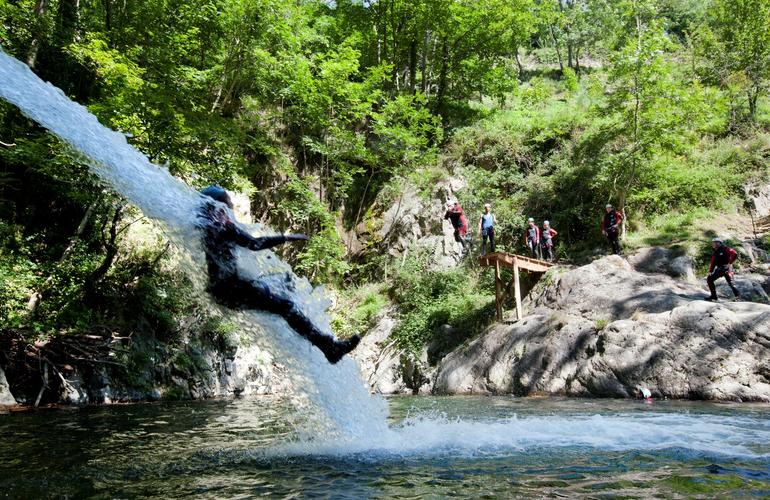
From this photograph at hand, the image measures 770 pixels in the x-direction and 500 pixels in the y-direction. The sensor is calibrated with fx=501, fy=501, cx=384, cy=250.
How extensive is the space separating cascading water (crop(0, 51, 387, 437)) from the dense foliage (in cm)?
659

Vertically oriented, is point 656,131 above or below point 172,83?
below

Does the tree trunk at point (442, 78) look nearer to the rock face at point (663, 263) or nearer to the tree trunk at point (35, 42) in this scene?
the rock face at point (663, 263)

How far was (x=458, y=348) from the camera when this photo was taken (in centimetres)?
1642

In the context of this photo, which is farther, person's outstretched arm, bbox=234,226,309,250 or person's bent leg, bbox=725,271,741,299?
person's bent leg, bbox=725,271,741,299

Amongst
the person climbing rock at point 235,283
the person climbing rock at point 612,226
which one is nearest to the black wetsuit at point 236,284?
the person climbing rock at point 235,283

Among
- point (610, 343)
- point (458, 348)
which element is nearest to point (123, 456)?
point (610, 343)

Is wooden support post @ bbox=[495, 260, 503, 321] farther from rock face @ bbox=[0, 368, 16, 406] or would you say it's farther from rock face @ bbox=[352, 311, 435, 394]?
rock face @ bbox=[0, 368, 16, 406]

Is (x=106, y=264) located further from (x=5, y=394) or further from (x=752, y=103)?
(x=752, y=103)

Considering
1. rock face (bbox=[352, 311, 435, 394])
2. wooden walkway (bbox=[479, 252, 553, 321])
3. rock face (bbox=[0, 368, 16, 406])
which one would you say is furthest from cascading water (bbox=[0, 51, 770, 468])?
rock face (bbox=[352, 311, 435, 394])

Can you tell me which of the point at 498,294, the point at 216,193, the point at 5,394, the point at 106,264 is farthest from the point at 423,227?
the point at 216,193

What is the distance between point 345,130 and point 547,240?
991 centimetres

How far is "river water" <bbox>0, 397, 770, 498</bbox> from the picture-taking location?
13.6ft

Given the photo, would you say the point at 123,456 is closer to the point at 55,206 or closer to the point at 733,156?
the point at 55,206

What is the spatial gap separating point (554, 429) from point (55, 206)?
16.1 m
